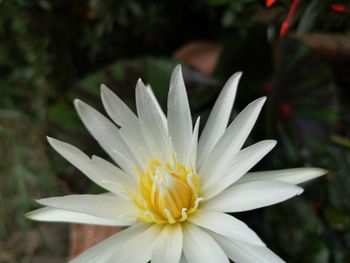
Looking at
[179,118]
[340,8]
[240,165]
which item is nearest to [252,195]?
[240,165]

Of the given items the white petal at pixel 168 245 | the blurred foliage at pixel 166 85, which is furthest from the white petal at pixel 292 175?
the blurred foliage at pixel 166 85

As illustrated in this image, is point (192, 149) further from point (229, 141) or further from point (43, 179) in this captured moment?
point (43, 179)

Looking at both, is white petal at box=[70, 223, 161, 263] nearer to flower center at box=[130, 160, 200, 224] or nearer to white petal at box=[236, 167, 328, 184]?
flower center at box=[130, 160, 200, 224]

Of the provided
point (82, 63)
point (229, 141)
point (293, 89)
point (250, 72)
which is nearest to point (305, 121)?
point (293, 89)

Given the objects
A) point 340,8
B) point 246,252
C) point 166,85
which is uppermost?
point 340,8

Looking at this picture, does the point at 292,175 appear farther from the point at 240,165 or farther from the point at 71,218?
the point at 71,218

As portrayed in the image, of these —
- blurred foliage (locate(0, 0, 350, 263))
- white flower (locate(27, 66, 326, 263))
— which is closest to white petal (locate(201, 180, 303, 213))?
white flower (locate(27, 66, 326, 263))
